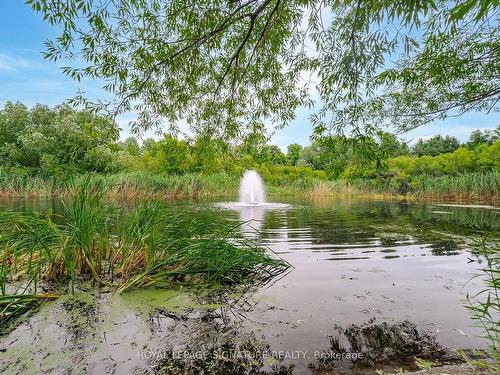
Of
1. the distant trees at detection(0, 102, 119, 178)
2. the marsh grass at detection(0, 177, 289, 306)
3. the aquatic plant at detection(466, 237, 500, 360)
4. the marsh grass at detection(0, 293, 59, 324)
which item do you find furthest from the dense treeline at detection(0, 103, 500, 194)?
the aquatic plant at detection(466, 237, 500, 360)

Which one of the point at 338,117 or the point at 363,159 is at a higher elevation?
the point at 338,117

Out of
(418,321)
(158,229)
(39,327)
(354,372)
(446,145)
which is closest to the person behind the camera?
(354,372)

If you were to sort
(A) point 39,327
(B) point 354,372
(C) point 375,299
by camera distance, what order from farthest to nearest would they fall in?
(C) point 375,299 → (A) point 39,327 → (B) point 354,372

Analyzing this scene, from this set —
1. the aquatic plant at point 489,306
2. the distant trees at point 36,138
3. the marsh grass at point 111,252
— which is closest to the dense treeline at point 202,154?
the distant trees at point 36,138

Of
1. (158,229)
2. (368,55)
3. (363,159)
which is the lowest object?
(158,229)

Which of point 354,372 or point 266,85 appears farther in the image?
point 266,85

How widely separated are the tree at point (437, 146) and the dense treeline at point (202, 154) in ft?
0.39

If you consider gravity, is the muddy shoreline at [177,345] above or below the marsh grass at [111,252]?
below

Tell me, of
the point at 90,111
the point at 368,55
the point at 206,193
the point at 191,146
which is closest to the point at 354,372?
the point at 368,55

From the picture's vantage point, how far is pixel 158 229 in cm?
427

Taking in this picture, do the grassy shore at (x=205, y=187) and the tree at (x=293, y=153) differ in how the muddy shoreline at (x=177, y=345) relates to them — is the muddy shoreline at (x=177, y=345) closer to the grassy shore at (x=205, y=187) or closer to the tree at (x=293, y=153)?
the grassy shore at (x=205, y=187)

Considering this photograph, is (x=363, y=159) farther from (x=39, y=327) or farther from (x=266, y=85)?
(x=39, y=327)

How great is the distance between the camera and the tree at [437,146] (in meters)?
42.7

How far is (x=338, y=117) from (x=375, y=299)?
266cm
